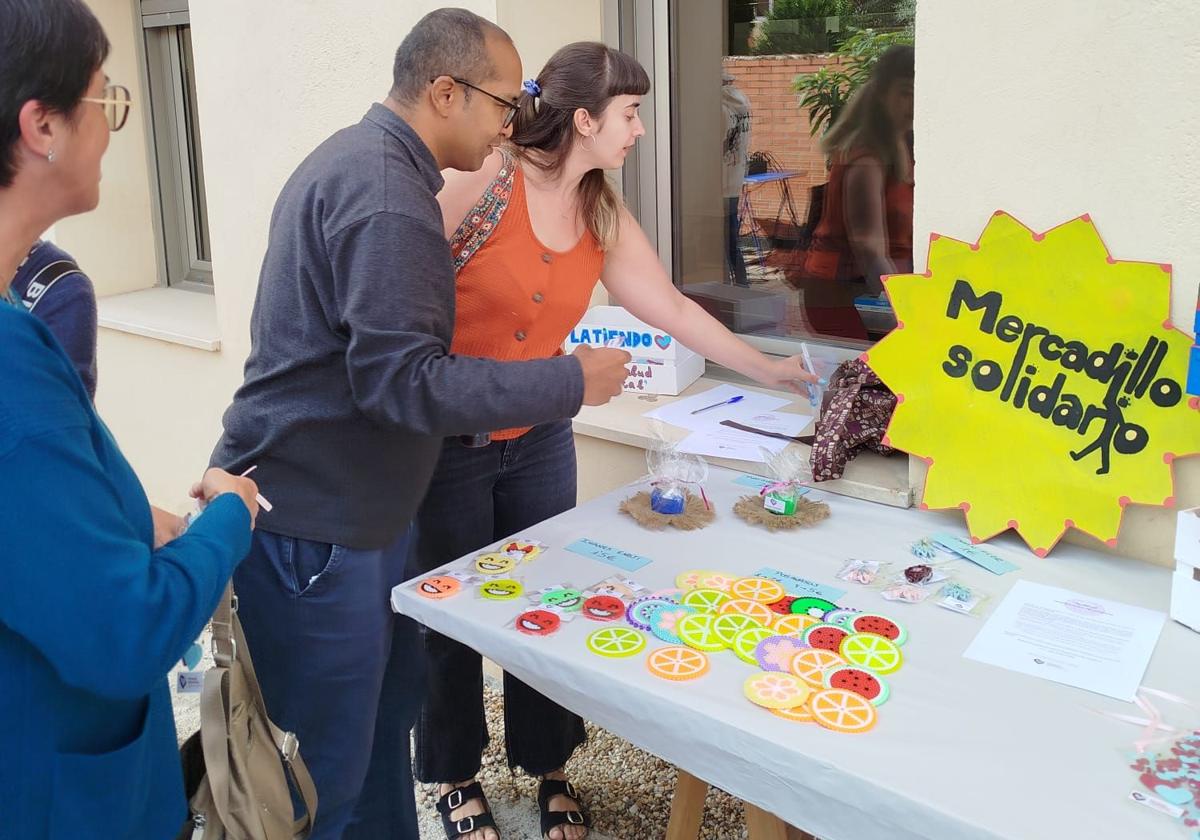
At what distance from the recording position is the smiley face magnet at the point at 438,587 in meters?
1.69

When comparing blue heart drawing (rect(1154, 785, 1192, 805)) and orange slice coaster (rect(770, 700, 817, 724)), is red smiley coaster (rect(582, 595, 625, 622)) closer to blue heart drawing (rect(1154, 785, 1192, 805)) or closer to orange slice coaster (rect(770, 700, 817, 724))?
orange slice coaster (rect(770, 700, 817, 724))

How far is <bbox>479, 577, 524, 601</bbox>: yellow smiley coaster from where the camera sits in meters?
1.69

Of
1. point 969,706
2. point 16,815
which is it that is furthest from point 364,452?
point 969,706

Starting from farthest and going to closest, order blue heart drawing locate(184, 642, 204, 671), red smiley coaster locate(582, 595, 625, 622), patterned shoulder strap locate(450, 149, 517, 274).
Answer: patterned shoulder strap locate(450, 149, 517, 274) → red smiley coaster locate(582, 595, 625, 622) → blue heart drawing locate(184, 642, 204, 671)

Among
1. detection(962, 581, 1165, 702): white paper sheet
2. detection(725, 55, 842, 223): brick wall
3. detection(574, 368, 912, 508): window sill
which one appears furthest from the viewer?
detection(725, 55, 842, 223): brick wall

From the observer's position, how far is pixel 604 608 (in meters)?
1.63

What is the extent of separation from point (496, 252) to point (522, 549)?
552 millimetres

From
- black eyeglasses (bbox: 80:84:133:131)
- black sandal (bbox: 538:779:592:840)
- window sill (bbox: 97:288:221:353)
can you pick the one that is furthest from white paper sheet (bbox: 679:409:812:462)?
window sill (bbox: 97:288:221:353)

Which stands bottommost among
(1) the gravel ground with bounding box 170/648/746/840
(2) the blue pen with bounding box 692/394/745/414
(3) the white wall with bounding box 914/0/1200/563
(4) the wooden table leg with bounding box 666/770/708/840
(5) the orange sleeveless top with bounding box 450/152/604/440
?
(1) the gravel ground with bounding box 170/648/746/840

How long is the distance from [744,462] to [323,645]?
99 cm

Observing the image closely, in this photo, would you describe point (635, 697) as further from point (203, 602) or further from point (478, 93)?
point (478, 93)

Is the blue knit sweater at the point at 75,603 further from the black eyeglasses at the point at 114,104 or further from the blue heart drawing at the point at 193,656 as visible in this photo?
the black eyeglasses at the point at 114,104

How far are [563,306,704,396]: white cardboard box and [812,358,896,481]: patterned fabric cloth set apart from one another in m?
0.62

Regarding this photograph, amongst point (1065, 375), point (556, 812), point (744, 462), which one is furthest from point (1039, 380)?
point (556, 812)
